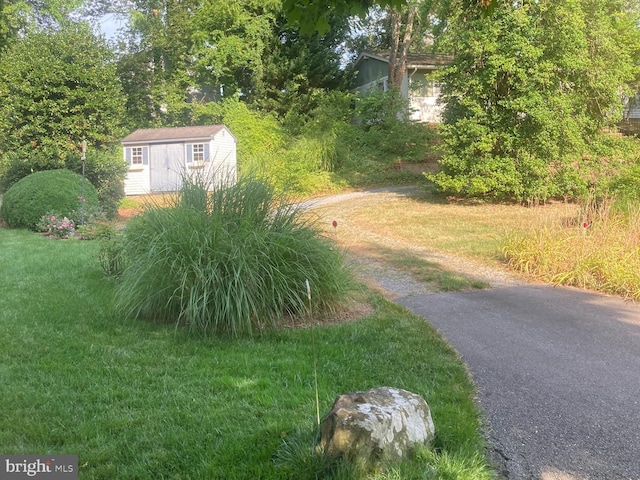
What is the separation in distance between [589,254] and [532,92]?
323 inches

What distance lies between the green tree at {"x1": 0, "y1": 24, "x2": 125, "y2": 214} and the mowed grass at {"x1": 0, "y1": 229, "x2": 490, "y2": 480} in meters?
11.0

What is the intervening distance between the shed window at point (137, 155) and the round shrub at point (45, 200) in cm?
931

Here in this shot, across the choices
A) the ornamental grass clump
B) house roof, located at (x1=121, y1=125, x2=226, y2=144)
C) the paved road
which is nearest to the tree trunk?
house roof, located at (x1=121, y1=125, x2=226, y2=144)

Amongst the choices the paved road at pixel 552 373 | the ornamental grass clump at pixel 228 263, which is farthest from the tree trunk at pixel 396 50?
the ornamental grass clump at pixel 228 263

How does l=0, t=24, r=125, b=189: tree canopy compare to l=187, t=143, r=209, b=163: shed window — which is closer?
l=0, t=24, r=125, b=189: tree canopy

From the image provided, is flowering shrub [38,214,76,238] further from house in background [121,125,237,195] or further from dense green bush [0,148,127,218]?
house in background [121,125,237,195]

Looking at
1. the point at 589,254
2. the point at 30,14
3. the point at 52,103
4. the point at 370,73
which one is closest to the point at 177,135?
the point at 52,103

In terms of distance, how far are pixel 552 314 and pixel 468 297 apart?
113 centimetres

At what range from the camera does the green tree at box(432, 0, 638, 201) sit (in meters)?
14.4

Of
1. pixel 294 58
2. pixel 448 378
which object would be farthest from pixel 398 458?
pixel 294 58

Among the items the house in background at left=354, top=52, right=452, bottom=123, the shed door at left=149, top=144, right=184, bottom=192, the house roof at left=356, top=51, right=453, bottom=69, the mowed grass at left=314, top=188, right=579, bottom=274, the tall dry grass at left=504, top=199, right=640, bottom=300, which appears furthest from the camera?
the house in background at left=354, top=52, right=452, bottom=123

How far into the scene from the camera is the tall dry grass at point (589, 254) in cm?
709

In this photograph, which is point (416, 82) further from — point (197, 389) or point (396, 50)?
point (197, 389)

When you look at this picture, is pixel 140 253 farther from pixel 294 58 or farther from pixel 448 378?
pixel 294 58
